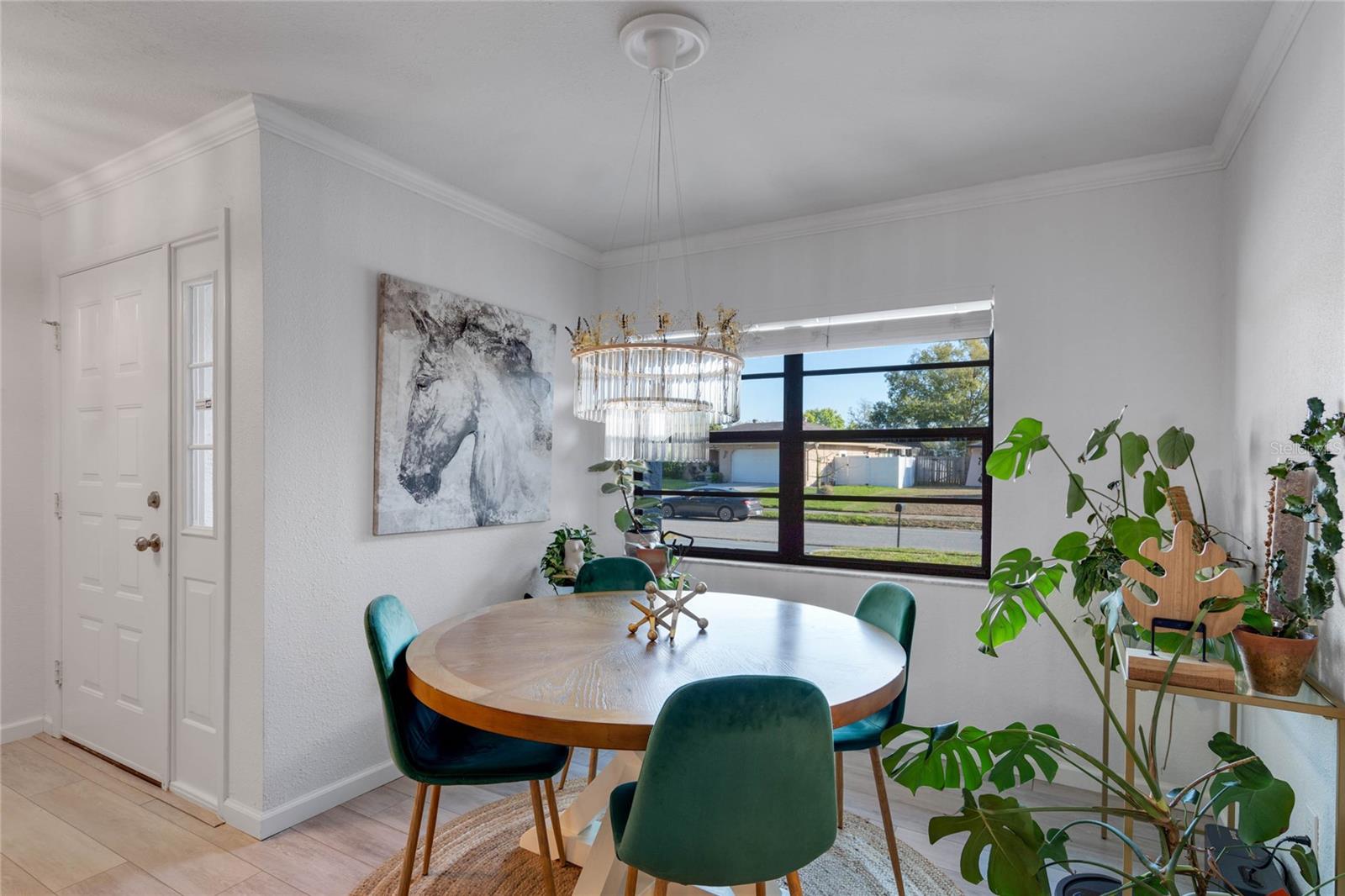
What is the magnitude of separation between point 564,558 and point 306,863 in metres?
1.76

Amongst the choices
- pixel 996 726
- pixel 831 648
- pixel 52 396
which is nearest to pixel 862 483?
pixel 996 726

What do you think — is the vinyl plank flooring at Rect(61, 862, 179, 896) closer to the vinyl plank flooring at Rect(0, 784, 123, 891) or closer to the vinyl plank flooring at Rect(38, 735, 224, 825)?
the vinyl plank flooring at Rect(0, 784, 123, 891)

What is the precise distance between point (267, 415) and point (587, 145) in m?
1.61

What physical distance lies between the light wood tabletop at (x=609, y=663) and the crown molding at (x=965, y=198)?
1990mm

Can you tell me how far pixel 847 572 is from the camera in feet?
11.6

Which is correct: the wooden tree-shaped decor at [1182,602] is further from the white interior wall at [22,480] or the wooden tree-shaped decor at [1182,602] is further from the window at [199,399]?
the white interior wall at [22,480]

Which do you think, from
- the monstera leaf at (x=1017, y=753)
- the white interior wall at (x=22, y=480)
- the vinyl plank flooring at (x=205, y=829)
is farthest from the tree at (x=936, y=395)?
the white interior wall at (x=22, y=480)

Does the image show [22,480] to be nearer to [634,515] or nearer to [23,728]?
[23,728]

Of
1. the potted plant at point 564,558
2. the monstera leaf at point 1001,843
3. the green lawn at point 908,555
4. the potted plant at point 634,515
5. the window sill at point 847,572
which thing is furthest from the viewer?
the potted plant at point 634,515

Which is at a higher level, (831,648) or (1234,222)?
(1234,222)

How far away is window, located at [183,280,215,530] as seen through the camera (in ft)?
9.26

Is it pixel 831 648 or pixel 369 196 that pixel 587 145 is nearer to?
pixel 369 196

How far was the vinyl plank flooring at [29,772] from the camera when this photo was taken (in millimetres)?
2828

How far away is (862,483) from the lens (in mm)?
3648
